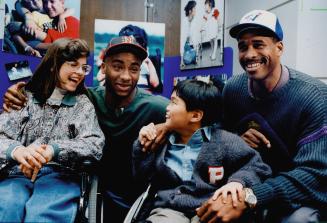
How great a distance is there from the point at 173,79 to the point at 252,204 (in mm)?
2117

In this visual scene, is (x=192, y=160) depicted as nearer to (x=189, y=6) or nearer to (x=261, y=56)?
(x=261, y=56)

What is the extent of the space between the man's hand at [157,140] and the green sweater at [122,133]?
282mm

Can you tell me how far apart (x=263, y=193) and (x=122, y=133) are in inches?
33.0

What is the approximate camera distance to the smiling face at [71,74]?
1.81m

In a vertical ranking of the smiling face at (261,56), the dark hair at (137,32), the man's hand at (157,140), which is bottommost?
the man's hand at (157,140)

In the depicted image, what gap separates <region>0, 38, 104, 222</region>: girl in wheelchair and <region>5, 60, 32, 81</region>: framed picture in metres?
1.21

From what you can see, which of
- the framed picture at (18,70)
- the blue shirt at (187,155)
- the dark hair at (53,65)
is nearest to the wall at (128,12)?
the framed picture at (18,70)

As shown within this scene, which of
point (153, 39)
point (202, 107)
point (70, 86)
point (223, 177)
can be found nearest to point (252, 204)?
point (223, 177)

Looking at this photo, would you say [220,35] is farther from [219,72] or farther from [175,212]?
[175,212]

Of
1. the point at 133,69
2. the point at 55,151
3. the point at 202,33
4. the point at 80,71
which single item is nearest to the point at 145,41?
the point at 202,33

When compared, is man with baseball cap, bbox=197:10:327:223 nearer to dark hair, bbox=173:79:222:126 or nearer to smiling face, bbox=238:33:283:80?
→ smiling face, bbox=238:33:283:80

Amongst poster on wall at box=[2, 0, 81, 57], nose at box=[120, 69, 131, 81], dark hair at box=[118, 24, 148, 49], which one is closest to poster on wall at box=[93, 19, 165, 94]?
dark hair at box=[118, 24, 148, 49]

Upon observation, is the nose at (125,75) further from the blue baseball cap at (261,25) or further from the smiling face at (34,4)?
the smiling face at (34,4)

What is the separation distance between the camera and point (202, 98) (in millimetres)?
1756
